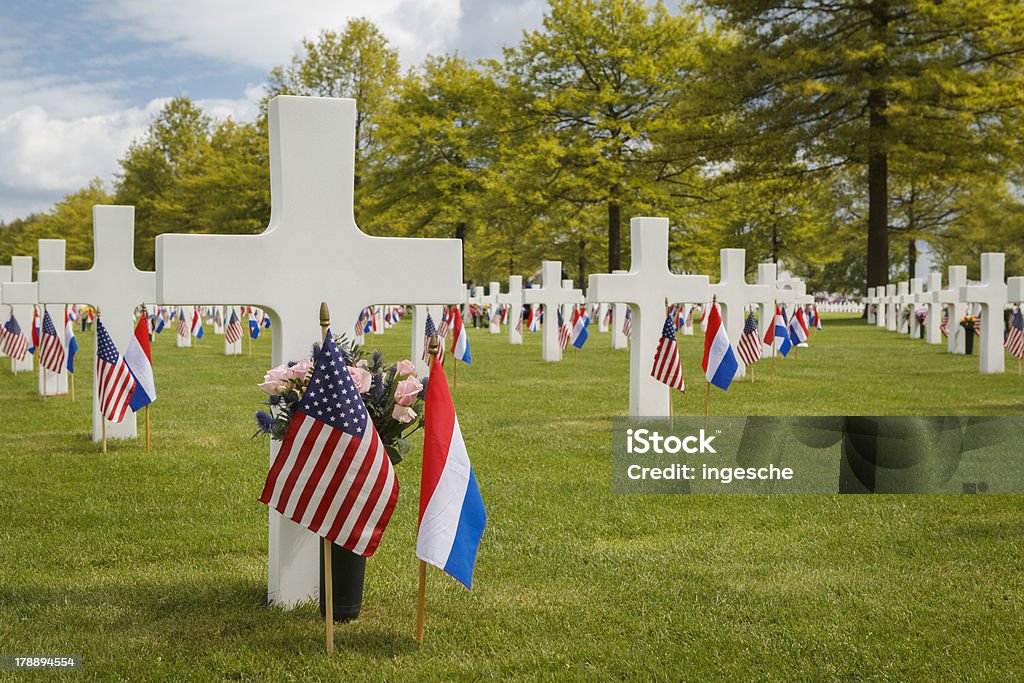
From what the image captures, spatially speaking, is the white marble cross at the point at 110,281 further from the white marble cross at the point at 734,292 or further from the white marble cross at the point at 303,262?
the white marble cross at the point at 734,292

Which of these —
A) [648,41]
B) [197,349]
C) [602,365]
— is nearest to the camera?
[602,365]

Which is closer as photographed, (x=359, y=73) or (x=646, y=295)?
(x=646, y=295)

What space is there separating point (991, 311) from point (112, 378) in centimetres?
1776

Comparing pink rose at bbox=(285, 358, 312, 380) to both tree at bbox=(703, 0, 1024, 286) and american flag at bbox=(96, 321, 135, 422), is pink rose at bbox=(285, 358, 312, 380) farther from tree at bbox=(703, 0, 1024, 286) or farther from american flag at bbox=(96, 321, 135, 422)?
tree at bbox=(703, 0, 1024, 286)

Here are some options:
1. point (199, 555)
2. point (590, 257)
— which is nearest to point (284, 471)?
point (199, 555)

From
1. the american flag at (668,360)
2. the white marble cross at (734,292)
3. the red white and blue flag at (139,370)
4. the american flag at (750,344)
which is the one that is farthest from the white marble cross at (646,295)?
the white marble cross at (734,292)

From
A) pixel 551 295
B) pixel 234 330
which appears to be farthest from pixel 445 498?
pixel 234 330

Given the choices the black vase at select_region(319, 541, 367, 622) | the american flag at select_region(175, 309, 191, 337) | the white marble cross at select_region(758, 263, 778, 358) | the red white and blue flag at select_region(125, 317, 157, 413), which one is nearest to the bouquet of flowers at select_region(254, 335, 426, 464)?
the black vase at select_region(319, 541, 367, 622)

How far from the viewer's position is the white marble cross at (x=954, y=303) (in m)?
25.8

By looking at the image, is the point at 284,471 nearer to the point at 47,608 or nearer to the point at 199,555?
the point at 47,608

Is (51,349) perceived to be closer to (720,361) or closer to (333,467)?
(720,361)

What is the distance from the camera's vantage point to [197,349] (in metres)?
33.0

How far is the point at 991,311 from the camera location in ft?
71.5

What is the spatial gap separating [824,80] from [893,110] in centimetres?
386
